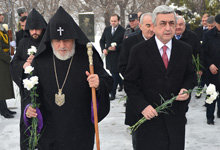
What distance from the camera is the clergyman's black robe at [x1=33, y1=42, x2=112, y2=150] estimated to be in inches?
147

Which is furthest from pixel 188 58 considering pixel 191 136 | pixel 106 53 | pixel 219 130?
pixel 106 53

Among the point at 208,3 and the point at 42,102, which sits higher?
the point at 208,3

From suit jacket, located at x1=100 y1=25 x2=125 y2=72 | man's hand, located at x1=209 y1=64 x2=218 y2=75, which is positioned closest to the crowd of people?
man's hand, located at x1=209 y1=64 x2=218 y2=75

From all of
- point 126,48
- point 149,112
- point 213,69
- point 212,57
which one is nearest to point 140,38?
point 126,48

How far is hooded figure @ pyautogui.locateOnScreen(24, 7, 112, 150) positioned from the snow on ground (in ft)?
7.27

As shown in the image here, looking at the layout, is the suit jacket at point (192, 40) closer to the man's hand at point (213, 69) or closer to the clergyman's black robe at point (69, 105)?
the man's hand at point (213, 69)

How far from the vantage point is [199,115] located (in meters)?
7.87

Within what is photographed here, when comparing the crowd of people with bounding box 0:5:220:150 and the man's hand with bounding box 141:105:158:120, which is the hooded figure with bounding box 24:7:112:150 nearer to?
the crowd of people with bounding box 0:5:220:150

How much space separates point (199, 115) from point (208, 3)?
19.9 ft

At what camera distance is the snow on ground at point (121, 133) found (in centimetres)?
602

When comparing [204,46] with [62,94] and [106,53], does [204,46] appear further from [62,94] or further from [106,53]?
[62,94]

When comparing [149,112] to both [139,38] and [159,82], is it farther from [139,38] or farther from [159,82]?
[139,38]

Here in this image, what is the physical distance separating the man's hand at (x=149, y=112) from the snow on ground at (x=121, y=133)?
2507mm

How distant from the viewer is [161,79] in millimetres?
3568
